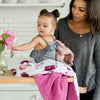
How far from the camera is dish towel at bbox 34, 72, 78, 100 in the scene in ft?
5.88

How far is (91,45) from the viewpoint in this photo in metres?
2.20

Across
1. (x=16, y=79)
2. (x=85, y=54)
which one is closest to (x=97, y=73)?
(x=85, y=54)

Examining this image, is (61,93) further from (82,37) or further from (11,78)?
(82,37)

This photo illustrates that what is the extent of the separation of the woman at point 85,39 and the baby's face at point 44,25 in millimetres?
294

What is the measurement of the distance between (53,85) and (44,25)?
0.49 metres

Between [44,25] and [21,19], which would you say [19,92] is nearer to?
[44,25]

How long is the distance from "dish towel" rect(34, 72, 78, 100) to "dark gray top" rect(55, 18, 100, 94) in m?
0.47

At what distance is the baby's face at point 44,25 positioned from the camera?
6.39 ft

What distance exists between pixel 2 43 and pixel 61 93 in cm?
58

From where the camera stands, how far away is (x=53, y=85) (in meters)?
1.81

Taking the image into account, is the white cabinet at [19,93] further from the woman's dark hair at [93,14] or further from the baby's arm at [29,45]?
the woman's dark hair at [93,14]

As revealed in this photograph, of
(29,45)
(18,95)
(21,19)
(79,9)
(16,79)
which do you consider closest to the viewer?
(16,79)

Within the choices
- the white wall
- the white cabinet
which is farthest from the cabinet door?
the white wall

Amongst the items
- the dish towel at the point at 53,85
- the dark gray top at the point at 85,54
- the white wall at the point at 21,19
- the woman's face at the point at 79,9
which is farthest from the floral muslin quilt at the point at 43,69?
the white wall at the point at 21,19
